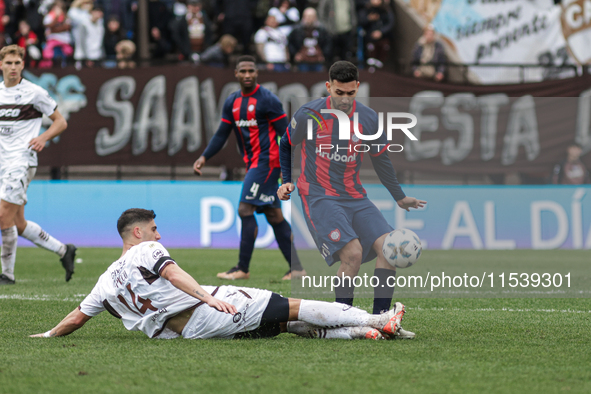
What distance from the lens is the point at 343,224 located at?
16.9ft

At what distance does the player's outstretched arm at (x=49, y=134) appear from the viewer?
25.6 ft

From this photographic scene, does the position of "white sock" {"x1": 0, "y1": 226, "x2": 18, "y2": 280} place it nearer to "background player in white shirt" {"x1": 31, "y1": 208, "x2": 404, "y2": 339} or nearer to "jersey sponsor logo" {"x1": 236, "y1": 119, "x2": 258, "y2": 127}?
"jersey sponsor logo" {"x1": 236, "y1": 119, "x2": 258, "y2": 127}

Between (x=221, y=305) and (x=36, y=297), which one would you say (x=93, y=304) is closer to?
(x=221, y=305)

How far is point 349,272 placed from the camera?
516 centimetres

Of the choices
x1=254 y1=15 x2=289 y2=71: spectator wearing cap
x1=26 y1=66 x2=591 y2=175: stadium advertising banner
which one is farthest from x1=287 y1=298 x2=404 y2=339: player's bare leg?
x1=254 y1=15 x2=289 y2=71: spectator wearing cap

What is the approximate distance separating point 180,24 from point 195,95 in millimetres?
1697

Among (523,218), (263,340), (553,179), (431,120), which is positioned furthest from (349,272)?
(553,179)

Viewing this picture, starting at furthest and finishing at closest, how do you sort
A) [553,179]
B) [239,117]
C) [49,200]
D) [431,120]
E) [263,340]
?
[49,200]
[553,179]
[431,120]
[239,117]
[263,340]

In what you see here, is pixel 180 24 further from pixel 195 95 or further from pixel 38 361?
pixel 38 361

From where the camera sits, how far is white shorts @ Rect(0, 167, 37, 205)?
787 centimetres

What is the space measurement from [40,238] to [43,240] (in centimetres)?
4

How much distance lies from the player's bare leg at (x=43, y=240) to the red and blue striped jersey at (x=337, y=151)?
3.83 meters

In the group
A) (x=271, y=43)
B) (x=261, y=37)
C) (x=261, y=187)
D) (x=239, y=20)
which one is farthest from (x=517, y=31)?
(x=261, y=187)

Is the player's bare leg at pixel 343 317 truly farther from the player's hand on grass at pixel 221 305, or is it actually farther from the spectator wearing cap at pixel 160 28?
the spectator wearing cap at pixel 160 28
